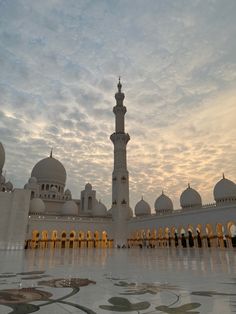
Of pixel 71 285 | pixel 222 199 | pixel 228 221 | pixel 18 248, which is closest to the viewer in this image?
pixel 71 285

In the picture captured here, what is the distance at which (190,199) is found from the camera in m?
33.4

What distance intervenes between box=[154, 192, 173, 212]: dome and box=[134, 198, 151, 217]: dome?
3.31 metres

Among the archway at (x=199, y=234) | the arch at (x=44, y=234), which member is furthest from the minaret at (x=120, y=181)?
the archway at (x=199, y=234)

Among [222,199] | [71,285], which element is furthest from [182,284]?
[222,199]

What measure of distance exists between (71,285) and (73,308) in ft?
4.99

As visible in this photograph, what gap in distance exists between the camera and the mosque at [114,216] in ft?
90.3

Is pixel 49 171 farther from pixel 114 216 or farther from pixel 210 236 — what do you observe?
pixel 210 236

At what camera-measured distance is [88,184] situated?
46.1 metres

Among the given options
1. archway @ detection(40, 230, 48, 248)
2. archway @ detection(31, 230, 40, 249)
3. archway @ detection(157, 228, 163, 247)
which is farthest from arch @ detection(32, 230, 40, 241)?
archway @ detection(157, 228, 163, 247)

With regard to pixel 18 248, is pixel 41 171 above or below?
above

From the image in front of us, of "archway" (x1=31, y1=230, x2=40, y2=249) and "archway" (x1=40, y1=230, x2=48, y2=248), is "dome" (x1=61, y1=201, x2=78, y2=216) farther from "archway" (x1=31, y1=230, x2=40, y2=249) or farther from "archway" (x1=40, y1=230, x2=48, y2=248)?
"archway" (x1=31, y1=230, x2=40, y2=249)

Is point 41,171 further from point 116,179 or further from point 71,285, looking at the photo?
point 71,285

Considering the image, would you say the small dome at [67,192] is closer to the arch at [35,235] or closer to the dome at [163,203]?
the arch at [35,235]

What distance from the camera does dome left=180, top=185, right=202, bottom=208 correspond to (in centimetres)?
3331
